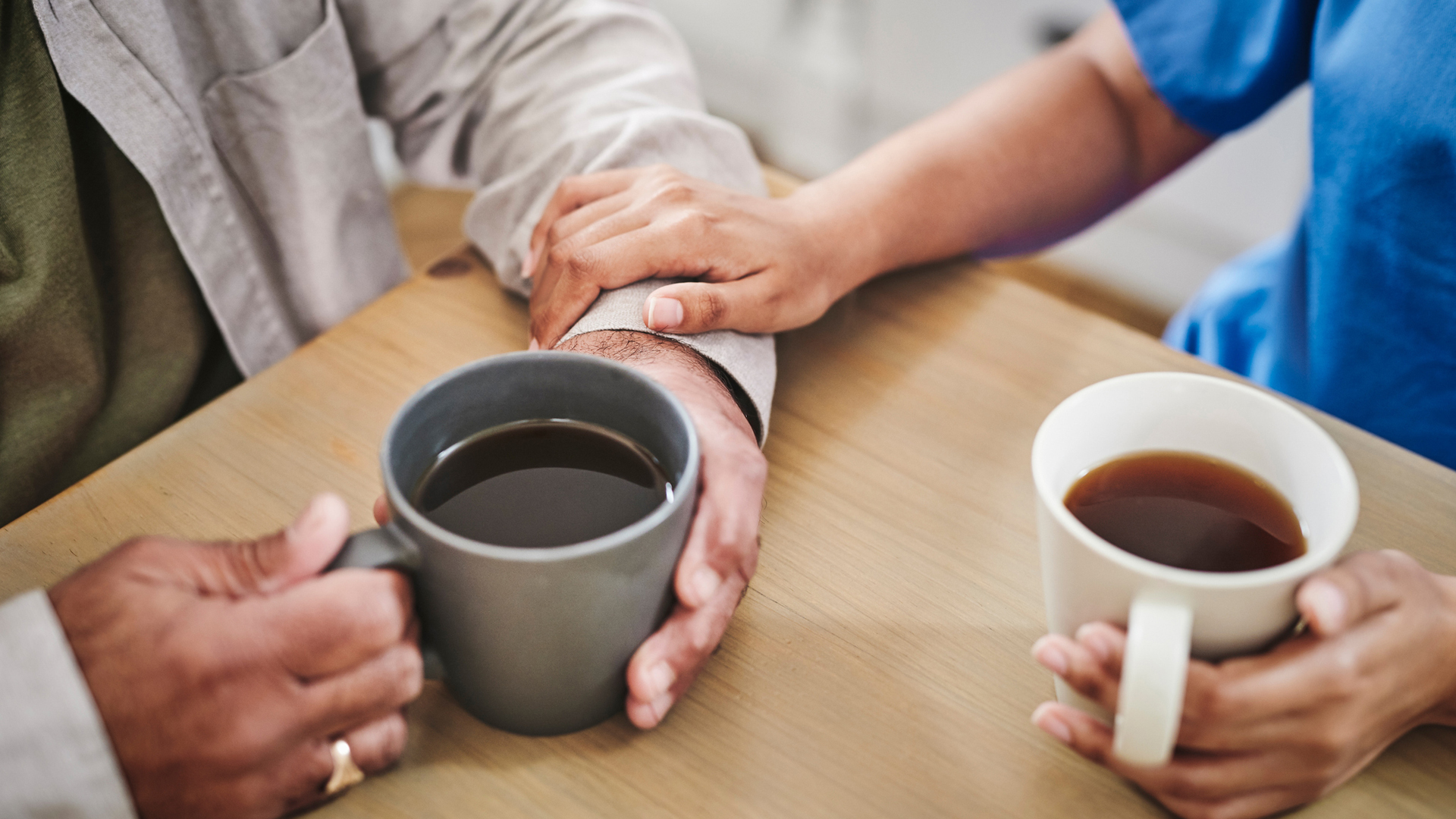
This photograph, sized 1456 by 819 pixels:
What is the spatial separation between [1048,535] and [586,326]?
320 mm

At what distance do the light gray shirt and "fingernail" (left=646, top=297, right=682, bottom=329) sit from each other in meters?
0.02

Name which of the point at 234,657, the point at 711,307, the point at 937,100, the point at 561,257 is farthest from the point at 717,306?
the point at 937,100

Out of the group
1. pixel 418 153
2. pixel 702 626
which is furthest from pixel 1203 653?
pixel 418 153

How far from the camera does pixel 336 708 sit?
15.9 inches

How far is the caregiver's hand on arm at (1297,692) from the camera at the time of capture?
1.32 ft

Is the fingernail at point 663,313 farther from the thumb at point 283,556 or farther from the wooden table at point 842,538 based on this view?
the thumb at point 283,556

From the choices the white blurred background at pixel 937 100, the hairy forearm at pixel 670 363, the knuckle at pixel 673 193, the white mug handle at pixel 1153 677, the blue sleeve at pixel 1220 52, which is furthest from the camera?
the white blurred background at pixel 937 100

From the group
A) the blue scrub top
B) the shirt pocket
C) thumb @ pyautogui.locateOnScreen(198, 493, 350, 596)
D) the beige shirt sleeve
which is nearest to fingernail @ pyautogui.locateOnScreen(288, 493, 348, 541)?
thumb @ pyautogui.locateOnScreen(198, 493, 350, 596)

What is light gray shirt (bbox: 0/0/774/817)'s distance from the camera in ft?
2.12

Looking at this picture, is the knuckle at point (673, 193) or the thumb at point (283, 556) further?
Result: the knuckle at point (673, 193)

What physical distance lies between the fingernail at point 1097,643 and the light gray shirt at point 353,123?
9.7 inches

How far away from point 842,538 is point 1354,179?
1.60 ft

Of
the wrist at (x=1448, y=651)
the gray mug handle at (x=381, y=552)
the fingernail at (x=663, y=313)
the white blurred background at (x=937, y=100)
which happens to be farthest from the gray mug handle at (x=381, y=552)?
the white blurred background at (x=937, y=100)

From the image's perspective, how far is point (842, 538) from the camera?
22.1 inches
